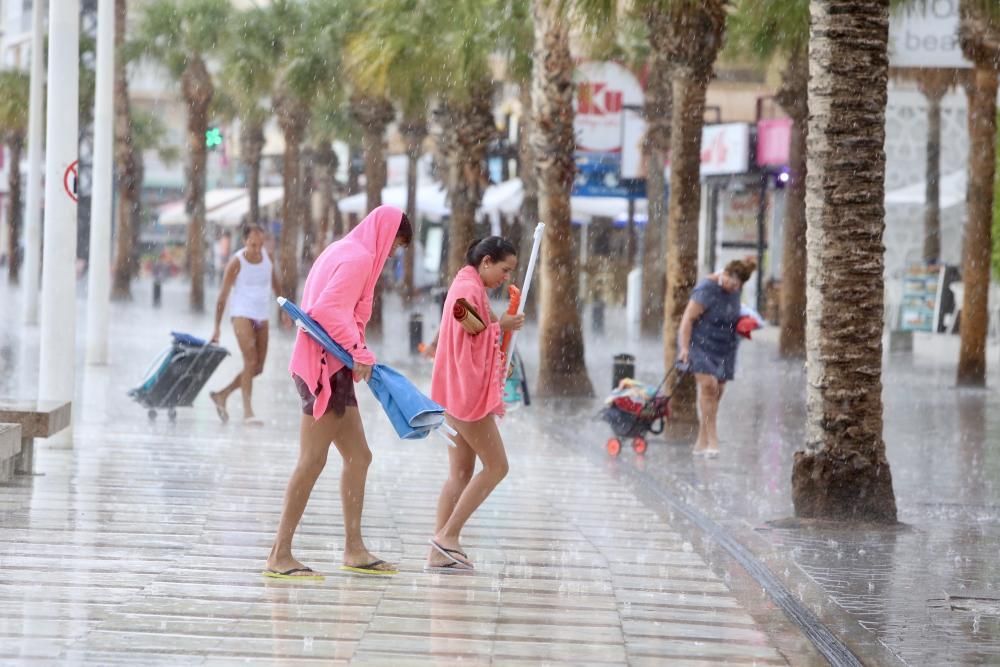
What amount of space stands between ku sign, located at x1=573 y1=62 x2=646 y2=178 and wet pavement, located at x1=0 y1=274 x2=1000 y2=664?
2035 cm

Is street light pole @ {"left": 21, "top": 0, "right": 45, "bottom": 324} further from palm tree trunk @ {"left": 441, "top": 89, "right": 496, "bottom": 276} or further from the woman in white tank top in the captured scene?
the woman in white tank top

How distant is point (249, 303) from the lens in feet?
49.9

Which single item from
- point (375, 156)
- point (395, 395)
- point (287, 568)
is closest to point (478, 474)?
point (395, 395)

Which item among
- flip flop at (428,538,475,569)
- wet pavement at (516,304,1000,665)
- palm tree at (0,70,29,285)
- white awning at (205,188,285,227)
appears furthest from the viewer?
white awning at (205,188,285,227)

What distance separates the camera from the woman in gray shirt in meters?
14.5

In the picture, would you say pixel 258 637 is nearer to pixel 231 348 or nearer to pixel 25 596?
pixel 25 596

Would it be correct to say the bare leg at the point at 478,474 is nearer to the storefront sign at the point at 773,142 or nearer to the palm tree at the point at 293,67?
the palm tree at the point at 293,67

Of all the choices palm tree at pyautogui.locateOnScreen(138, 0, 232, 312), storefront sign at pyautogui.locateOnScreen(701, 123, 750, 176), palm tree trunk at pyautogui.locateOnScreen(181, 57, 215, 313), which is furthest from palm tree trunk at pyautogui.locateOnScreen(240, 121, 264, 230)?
storefront sign at pyautogui.locateOnScreen(701, 123, 750, 176)

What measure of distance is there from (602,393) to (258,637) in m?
14.5

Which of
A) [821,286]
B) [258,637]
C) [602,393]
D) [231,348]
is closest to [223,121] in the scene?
[231,348]

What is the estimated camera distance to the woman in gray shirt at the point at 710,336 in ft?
47.5

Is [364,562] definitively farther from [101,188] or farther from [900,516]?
[101,188]

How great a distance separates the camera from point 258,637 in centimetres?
675

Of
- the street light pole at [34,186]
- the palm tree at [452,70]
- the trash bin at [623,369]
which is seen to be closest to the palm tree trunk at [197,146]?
the street light pole at [34,186]
